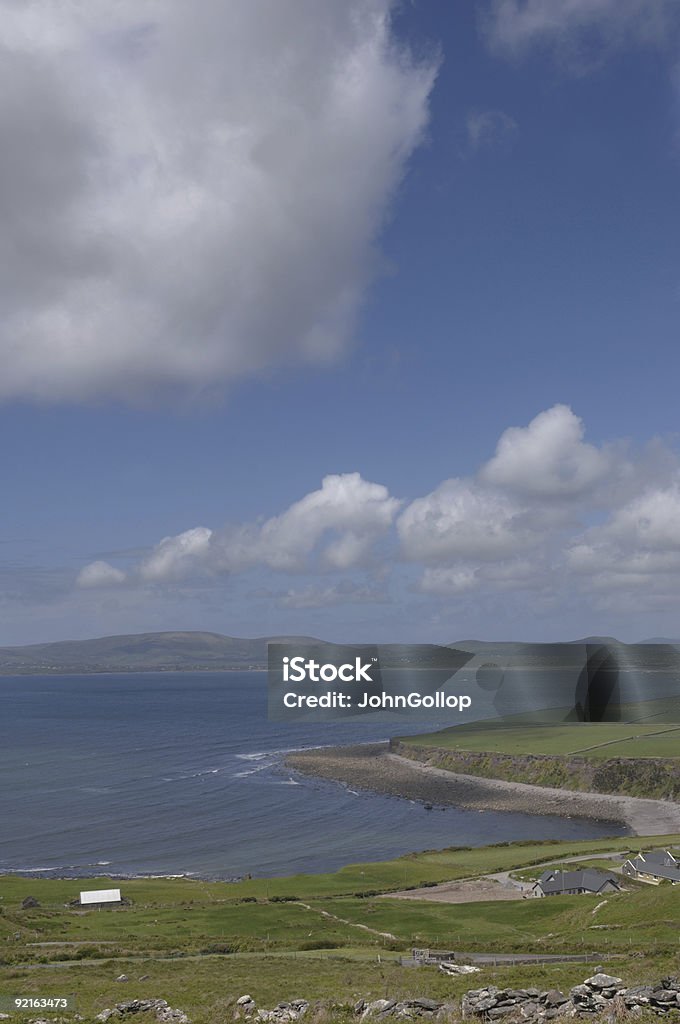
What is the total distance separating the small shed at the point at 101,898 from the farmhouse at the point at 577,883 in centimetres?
3254

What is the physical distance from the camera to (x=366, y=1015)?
68.9 ft

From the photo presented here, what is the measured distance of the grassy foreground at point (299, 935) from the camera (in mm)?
27656

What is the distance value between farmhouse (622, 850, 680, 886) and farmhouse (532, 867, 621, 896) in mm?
3146

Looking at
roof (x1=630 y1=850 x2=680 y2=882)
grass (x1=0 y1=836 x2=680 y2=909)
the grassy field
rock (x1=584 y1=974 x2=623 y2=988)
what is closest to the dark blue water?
grass (x1=0 y1=836 x2=680 y2=909)

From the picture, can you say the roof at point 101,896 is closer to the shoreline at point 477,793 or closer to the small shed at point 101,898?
the small shed at point 101,898

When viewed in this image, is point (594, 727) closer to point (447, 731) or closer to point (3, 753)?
point (447, 731)

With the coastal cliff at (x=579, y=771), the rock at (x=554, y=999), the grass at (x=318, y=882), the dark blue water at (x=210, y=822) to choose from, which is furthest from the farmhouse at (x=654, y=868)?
the coastal cliff at (x=579, y=771)

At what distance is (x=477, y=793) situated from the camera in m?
128

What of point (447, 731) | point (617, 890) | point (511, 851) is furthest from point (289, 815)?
point (447, 731)

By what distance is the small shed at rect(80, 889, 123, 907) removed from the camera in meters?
63.0

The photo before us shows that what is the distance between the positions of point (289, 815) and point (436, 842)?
21.7 meters

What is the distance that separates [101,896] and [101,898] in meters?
0.26

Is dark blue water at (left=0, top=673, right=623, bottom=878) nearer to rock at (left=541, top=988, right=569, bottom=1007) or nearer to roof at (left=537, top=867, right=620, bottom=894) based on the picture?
roof at (left=537, top=867, right=620, bottom=894)

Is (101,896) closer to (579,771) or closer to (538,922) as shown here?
(538,922)
